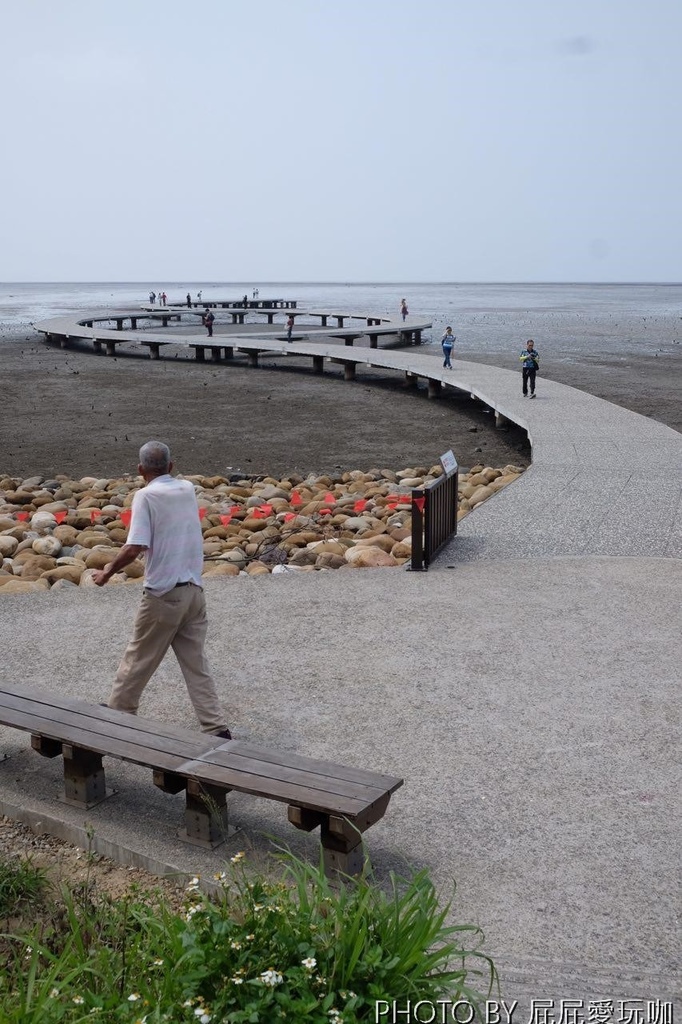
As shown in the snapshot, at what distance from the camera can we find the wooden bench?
3.61 meters

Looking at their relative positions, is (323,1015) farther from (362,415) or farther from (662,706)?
(362,415)

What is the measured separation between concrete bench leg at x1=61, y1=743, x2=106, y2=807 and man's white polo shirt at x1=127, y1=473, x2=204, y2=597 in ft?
2.67

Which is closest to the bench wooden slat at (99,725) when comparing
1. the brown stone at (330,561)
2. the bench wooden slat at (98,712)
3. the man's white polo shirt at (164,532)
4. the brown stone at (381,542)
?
the bench wooden slat at (98,712)

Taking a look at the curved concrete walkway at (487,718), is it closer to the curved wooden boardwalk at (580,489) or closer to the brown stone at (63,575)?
the curved wooden boardwalk at (580,489)

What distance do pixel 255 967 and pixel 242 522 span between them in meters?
8.18

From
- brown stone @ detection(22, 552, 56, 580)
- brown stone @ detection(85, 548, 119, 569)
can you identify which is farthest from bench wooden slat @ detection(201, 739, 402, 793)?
brown stone @ detection(22, 552, 56, 580)

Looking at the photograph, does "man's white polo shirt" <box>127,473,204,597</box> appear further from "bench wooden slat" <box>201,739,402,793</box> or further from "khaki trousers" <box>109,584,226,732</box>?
"bench wooden slat" <box>201,739,402,793</box>

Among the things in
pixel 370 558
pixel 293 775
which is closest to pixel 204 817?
pixel 293 775

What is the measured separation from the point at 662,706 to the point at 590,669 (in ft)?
1.95

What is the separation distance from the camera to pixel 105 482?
45.0 feet

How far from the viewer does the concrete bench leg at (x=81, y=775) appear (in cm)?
414

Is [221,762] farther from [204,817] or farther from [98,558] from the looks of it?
[98,558]

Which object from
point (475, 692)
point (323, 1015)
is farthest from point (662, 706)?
point (323, 1015)

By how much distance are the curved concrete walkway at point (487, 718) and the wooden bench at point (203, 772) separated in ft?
0.48
